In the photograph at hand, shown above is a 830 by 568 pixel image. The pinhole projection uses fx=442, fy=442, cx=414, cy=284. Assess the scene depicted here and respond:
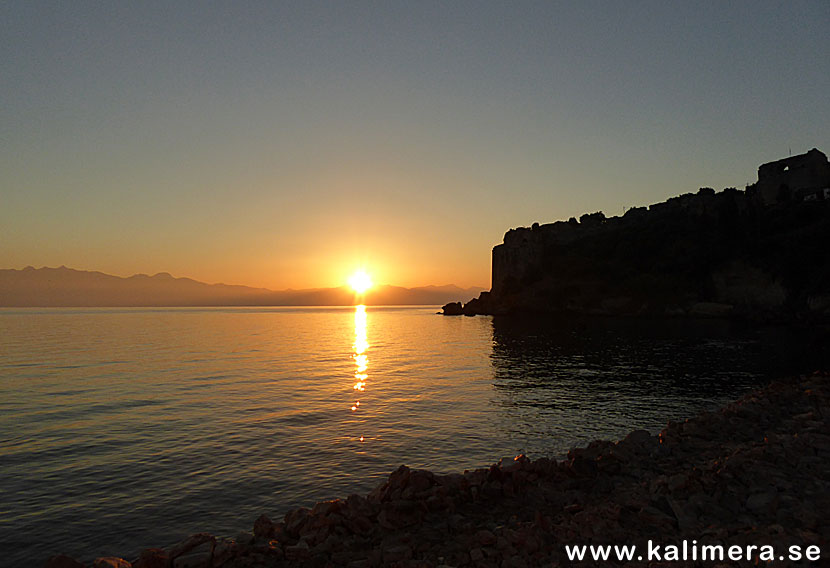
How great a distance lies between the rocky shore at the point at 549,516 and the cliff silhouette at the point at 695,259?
9499 cm

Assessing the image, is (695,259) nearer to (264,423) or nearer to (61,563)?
(264,423)

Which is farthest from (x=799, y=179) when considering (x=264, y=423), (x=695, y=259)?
(x=264, y=423)

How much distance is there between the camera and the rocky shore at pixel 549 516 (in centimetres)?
782

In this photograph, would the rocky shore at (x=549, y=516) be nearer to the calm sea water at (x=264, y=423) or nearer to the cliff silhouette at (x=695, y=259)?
the calm sea water at (x=264, y=423)

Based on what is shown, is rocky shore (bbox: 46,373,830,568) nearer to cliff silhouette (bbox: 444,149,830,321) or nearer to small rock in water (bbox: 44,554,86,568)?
small rock in water (bbox: 44,554,86,568)

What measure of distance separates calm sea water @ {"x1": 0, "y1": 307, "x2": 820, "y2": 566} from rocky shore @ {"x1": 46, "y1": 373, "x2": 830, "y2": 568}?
304 centimetres

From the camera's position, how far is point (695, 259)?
11462 cm

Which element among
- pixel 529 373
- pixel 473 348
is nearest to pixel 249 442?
pixel 529 373

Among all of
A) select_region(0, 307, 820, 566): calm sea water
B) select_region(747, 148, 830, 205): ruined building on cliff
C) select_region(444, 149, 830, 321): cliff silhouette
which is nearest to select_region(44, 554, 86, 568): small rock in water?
select_region(0, 307, 820, 566): calm sea water

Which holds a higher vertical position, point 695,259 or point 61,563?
point 695,259

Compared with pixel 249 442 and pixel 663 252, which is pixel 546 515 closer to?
pixel 249 442

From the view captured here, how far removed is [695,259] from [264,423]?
12336cm

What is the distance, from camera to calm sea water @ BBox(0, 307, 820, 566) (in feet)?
40.7

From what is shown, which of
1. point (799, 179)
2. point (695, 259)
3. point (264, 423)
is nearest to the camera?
point (264, 423)
